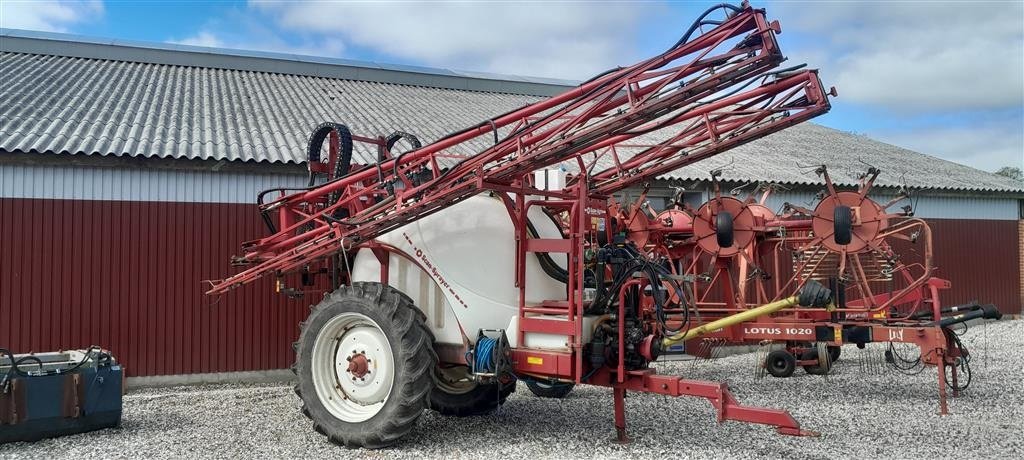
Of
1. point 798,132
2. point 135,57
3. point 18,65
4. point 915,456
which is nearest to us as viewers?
point 915,456

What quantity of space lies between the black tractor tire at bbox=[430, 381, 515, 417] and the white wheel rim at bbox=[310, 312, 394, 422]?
3.37 feet

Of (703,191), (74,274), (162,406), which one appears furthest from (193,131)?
(703,191)

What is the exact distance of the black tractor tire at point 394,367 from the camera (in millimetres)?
6543

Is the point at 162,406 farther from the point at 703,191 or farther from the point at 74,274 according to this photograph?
the point at 703,191

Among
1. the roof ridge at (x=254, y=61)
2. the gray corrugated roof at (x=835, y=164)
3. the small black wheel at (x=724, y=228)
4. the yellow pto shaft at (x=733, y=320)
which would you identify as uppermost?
the roof ridge at (x=254, y=61)

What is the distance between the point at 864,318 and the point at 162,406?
8.09 m

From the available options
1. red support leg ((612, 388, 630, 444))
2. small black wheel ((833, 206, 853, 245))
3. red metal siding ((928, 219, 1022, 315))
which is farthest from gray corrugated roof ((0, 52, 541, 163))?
red metal siding ((928, 219, 1022, 315))

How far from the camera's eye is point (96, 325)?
9.56 metres

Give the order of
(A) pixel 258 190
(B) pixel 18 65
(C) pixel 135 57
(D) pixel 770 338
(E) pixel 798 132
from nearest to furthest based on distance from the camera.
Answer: (D) pixel 770 338, (A) pixel 258 190, (B) pixel 18 65, (C) pixel 135 57, (E) pixel 798 132

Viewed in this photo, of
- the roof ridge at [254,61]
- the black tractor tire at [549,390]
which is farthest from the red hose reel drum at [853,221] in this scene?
the roof ridge at [254,61]

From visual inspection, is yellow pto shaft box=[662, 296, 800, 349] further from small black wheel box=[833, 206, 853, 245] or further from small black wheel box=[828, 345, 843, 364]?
small black wheel box=[828, 345, 843, 364]

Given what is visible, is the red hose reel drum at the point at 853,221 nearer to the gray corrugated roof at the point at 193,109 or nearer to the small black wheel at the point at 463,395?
the small black wheel at the point at 463,395

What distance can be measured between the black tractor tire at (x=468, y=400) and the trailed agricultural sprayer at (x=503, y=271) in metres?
0.32

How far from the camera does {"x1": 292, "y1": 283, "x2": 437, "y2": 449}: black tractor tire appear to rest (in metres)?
6.54
